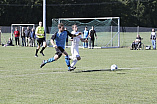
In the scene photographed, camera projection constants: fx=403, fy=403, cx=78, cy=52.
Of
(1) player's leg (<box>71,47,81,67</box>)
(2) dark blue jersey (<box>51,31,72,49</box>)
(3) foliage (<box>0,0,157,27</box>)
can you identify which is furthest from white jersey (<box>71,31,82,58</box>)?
(3) foliage (<box>0,0,157,27</box>)

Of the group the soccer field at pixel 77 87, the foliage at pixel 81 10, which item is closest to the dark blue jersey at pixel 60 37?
the soccer field at pixel 77 87

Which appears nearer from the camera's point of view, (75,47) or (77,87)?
(77,87)

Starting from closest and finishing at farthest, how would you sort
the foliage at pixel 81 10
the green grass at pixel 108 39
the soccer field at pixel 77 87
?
the soccer field at pixel 77 87
the green grass at pixel 108 39
the foliage at pixel 81 10

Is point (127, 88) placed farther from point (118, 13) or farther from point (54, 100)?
point (118, 13)

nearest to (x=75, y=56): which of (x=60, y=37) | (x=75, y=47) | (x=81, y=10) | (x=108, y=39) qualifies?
(x=75, y=47)

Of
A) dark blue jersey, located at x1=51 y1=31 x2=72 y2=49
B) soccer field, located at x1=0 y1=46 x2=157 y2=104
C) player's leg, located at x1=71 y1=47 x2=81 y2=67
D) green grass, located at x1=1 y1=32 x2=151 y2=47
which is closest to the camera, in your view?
soccer field, located at x1=0 y1=46 x2=157 y2=104

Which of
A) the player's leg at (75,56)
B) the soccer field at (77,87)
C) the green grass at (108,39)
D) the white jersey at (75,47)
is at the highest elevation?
the green grass at (108,39)

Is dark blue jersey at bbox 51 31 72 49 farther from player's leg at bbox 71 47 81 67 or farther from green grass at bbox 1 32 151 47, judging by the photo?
green grass at bbox 1 32 151 47

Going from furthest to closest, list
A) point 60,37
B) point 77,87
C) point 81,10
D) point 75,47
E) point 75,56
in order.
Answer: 1. point 81,10
2. point 75,47
3. point 75,56
4. point 60,37
5. point 77,87

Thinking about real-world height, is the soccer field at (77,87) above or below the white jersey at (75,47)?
below

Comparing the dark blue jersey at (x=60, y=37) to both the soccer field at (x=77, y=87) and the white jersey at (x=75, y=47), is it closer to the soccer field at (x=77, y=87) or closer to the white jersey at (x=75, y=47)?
the white jersey at (x=75, y=47)

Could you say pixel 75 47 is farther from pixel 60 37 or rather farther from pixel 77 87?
pixel 77 87

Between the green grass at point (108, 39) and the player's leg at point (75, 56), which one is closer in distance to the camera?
the player's leg at point (75, 56)

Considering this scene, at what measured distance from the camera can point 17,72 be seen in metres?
14.8
